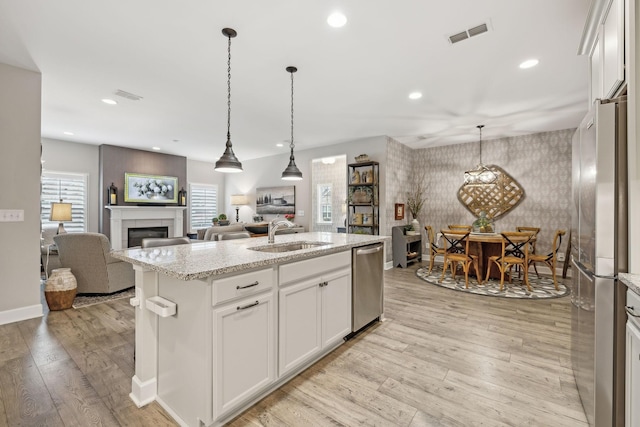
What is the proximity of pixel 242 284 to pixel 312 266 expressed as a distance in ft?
2.07

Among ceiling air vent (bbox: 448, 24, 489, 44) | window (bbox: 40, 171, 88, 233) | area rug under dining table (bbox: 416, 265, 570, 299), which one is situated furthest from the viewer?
window (bbox: 40, 171, 88, 233)

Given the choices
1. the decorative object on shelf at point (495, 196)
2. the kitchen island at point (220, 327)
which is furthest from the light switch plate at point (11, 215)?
the decorative object on shelf at point (495, 196)

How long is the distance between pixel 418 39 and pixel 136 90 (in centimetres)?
335

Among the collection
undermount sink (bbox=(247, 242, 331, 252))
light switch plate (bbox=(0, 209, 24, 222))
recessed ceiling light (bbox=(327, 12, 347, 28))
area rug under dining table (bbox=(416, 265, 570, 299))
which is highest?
recessed ceiling light (bbox=(327, 12, 347, 28))

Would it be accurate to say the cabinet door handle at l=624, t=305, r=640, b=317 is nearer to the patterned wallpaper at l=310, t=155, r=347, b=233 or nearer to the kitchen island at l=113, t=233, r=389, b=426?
the kitchen island at l=113, t=233, r=389, b=426

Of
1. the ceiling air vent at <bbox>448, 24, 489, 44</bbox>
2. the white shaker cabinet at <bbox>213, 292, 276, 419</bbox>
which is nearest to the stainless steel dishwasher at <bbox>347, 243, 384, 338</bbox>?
the white shaker cabinet at <bbox>213, 292, 276, 419</bbox>

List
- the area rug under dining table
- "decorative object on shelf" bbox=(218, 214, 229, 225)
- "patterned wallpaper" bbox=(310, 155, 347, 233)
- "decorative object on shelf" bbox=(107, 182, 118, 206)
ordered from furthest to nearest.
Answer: "patterned wallpaper" bbox=(310, 155, 347, 233), "decorative object on shelf" bbox=(218, 214, 229, 225), "decorative object on shelf" bbox=(107, 182, 118, 206), the area rug under dining table

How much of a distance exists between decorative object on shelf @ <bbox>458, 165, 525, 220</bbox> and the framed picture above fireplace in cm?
711

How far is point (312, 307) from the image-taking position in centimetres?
211

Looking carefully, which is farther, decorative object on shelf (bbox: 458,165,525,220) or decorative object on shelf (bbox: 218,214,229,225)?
decorative object on shelf (bbox: 218,214,229,225)

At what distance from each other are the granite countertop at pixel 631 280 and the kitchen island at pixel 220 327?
159 centimetres

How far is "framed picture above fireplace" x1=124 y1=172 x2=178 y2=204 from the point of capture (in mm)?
6805

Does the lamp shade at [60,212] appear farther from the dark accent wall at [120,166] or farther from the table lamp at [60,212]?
the dark accent wall at [120,166]

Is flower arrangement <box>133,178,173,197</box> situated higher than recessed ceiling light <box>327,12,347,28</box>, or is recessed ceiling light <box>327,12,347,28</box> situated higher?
recessed ceiling light <box>327,12,347,28</box>
